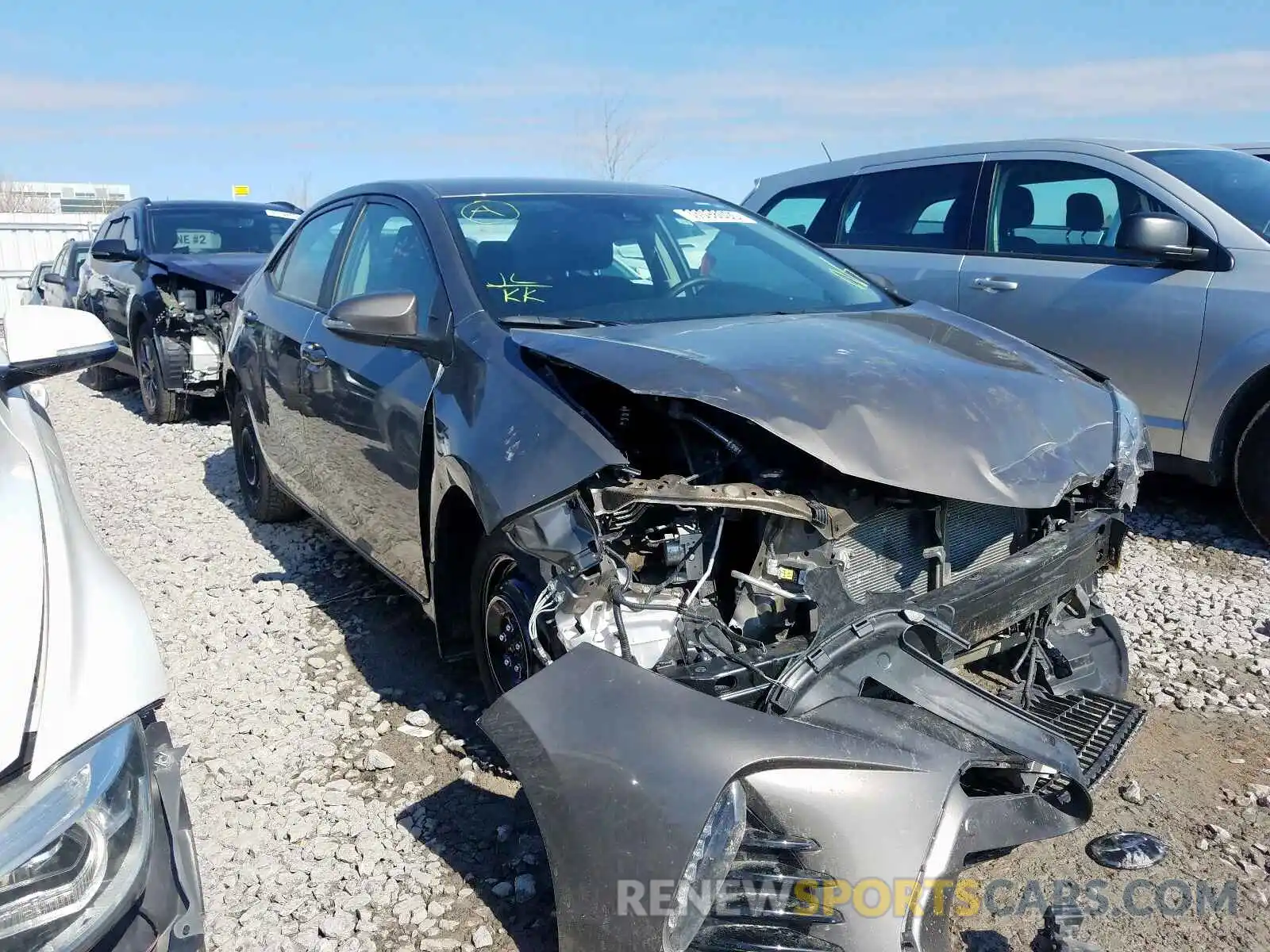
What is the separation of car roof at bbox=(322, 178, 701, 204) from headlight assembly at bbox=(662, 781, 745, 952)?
2.43 meters

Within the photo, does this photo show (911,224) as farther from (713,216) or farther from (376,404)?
(376,404)

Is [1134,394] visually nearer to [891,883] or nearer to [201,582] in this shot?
[891,883]

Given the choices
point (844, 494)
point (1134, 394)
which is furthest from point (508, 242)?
point (1134, 394)

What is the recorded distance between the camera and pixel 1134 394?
4926 millimetres

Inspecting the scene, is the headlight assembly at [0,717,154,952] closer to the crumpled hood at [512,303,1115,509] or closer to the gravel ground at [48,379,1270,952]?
the gravel ground at [48,379,1270,952]

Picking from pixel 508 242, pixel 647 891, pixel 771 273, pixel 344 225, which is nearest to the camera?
pixel 647 891

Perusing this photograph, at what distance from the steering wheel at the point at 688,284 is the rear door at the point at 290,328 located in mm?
1554

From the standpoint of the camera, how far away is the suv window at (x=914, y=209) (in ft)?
18.9

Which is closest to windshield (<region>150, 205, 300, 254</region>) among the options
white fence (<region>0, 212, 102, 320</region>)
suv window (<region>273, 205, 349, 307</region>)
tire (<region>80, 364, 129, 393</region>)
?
tire (<region>80, 364, 129, 393</region>)

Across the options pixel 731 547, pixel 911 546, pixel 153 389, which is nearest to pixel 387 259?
pixel 731 547

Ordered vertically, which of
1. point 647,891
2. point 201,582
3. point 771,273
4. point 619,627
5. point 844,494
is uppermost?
point 771,273

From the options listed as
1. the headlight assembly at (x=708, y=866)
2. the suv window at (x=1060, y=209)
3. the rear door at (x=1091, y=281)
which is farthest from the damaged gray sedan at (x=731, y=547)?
the suv window at (x=1060, y=209)

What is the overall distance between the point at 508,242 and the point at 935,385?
1507 millimetres

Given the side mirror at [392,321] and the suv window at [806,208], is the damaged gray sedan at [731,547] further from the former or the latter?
the suv window at [806,208]
